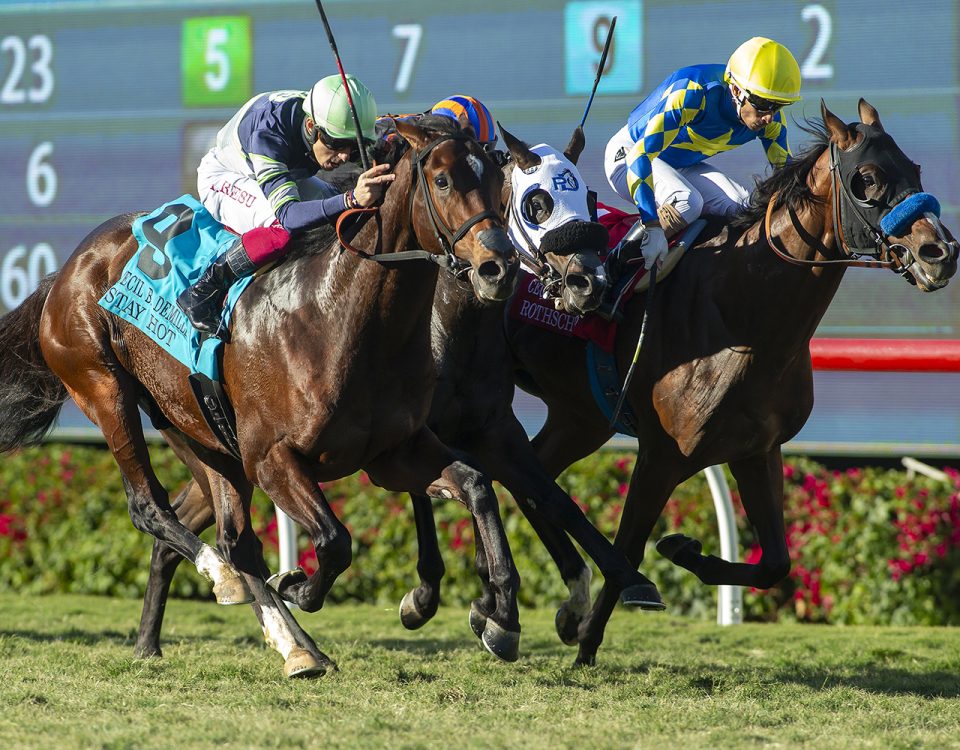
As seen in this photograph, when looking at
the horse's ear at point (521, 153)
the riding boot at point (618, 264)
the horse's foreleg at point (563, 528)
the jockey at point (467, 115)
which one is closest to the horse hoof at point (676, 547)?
the horse's foreleg at point (563, 528)

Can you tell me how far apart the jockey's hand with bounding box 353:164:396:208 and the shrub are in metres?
2.31

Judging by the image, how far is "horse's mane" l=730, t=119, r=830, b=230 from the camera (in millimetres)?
4012

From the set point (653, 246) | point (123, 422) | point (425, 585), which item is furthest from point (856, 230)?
point (123, 422)

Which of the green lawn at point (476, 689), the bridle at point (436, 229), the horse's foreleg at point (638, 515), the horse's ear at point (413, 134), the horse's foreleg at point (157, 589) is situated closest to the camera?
the green lawn at point (476, 689)

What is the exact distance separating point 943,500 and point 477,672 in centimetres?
242

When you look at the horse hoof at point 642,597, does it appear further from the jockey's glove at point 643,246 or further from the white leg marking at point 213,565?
the white leg marking at point 213,565

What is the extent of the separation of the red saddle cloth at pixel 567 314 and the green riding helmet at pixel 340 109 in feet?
2.93

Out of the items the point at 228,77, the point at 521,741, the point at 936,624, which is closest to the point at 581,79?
the point at 228,77

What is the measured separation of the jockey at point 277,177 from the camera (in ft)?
12.0

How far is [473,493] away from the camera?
3619mm

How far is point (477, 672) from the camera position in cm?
410

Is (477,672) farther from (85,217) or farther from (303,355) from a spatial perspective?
(85,217)

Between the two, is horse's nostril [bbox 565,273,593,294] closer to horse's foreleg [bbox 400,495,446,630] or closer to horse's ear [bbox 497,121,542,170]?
horse's ear [bbox 497,121,542,170]

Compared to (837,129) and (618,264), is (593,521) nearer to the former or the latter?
(618,264)
